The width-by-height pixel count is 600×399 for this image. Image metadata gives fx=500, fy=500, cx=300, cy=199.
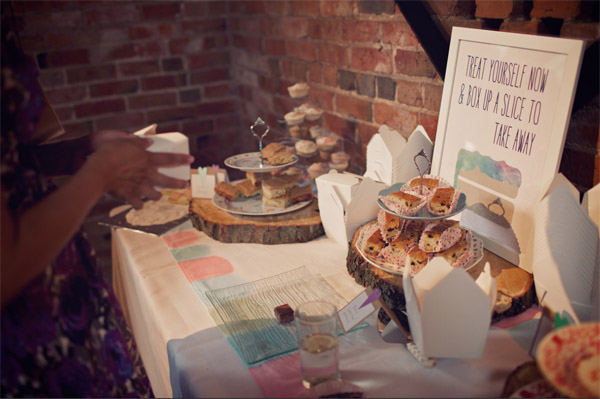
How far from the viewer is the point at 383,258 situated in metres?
1.17

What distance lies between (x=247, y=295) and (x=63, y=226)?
58 centimetres

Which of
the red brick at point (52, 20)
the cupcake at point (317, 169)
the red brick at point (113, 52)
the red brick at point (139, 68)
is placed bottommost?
the cupcake at point (317, 169)

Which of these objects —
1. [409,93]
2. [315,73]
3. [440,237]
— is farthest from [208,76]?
[440,237]

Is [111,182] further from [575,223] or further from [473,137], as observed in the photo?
[473,137]

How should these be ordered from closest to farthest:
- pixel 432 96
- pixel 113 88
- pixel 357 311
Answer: pixel 357 311 < pixel 432 96 < pixel 113 88

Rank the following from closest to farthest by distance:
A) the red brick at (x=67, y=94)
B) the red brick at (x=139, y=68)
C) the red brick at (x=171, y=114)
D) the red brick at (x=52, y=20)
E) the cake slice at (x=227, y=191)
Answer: the cake slice at (x=227, y=191) < the red brick at (x=52, y=20) < the red brick at (x=67, y=94) < the red brick at (x=139, y=68) < the red brick at (x=171, y=114)

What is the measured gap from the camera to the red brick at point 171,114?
2.60m

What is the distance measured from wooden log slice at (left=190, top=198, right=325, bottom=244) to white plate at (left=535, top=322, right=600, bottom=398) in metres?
0.90

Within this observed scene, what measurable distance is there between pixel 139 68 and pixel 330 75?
3.58 ft

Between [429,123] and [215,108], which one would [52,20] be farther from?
[429,123]

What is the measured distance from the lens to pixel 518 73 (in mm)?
1115

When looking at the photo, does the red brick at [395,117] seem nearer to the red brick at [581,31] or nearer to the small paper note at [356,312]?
the red brick at [581,31]

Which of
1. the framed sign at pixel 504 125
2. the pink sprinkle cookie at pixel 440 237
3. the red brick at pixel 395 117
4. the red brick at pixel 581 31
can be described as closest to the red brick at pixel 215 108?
the red brick at pixel 395 117

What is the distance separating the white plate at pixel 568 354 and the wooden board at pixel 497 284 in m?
0.38
